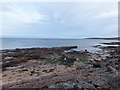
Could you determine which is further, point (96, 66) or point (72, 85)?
point (96, 66)

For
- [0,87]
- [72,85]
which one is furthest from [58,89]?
[0,87]

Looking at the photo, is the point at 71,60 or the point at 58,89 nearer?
the point at 58,89

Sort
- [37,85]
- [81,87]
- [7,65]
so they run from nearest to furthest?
[81,87]
[37,85]
[7,65]

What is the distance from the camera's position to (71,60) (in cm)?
2341

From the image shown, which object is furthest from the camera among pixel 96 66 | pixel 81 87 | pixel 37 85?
A: pixel 96 66

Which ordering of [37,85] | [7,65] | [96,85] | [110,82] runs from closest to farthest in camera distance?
[96,85]
[110,82]
[37,85]
[7,65]

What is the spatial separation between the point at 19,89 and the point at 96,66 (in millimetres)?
9715

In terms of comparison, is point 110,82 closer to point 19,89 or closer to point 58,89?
point 58,89

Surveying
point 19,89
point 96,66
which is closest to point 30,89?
point 19,89

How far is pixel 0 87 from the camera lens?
1255 cm

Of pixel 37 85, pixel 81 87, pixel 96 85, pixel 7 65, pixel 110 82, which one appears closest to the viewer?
pixel 81 87

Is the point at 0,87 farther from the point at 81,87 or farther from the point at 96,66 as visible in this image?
the point at 96,66

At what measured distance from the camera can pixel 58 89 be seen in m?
9.67

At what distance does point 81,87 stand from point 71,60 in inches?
541
